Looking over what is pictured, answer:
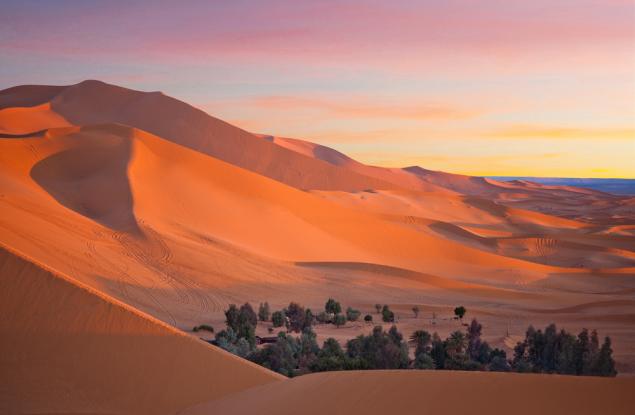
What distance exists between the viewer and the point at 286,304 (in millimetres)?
28031

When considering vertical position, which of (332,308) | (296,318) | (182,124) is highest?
(182,124)

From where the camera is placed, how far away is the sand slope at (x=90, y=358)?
1044cm

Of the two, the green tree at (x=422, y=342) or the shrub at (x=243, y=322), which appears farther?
the shrub at (x=243, y=322)

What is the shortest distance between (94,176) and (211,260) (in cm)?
1467

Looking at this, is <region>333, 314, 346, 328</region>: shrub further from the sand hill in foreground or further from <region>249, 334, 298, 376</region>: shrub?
the sand hill in foreground

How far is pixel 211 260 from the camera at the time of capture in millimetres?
33156

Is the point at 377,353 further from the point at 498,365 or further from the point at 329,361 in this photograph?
the point at 498,365

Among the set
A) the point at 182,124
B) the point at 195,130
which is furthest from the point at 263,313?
the point at 182,124

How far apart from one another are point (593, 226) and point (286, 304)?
194 feet

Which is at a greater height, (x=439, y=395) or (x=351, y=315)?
(x=439, y=395)

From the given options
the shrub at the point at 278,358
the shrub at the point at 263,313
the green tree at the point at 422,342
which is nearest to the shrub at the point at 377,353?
the green tree at the point at 422,342

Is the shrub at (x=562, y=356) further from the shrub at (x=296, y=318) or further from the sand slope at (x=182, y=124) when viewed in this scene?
the sand slope at (x=182, y=124)

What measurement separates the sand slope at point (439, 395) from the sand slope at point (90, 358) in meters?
0.99

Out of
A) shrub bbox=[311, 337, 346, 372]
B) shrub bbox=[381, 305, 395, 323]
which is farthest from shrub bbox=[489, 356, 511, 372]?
shrub bbox=[381, 305, 395, 323]
